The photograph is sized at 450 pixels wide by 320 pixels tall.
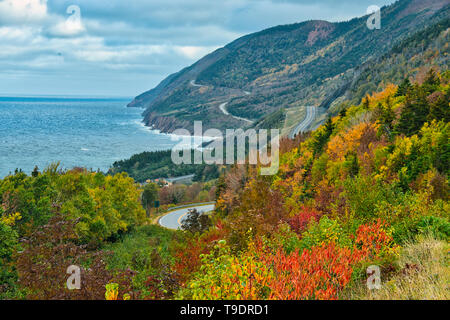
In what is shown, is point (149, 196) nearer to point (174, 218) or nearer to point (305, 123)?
point (174, 218)

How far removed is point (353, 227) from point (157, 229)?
1476 inches

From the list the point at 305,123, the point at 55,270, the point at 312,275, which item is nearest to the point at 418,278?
the point at 312,275

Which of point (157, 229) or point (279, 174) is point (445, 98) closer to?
point (279, 174)

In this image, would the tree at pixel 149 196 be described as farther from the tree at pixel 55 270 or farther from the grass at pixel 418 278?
the grass at pixel 418 278

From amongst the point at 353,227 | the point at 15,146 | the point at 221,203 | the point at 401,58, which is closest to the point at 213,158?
the point at 401,58

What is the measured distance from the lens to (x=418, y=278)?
7.96 metres

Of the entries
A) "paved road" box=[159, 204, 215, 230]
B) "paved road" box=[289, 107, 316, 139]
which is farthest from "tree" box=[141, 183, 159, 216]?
"paved road" box=[289, 107, 316, 139]

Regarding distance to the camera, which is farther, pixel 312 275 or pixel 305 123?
pixel 305 123

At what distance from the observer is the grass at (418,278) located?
7.11m

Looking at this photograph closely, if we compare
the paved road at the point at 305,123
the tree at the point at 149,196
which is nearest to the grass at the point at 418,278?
the tree at the point at 149,196

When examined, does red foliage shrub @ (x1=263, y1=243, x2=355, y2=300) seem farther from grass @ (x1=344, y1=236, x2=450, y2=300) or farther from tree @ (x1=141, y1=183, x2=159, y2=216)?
tree @ (x1=141, y1=183, x2=159, y2=216)

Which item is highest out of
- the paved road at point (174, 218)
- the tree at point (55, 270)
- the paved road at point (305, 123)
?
the paved road at point (305, 123)
